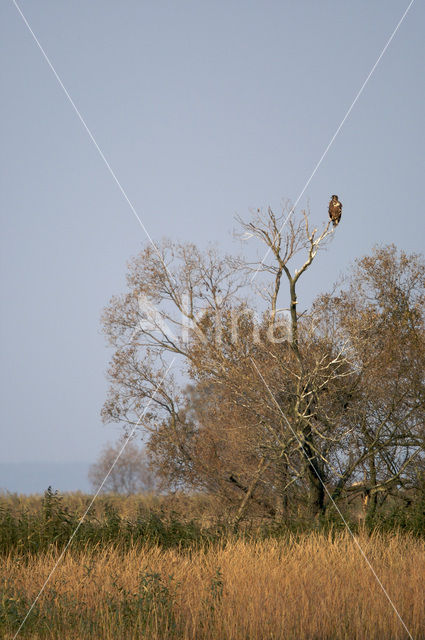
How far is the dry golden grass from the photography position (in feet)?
22.8

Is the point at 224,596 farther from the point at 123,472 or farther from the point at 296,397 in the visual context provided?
the point at 123,472

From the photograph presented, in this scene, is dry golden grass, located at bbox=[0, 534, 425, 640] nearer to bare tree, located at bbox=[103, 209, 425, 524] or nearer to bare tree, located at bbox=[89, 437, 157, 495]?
bare tree, located at bbox=[103, 209, 425, 524]

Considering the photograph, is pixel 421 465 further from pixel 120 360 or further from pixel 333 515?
pixel 120 360

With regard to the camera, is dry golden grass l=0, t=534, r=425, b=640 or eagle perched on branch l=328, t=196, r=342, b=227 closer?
dry golden grass l=0, t=534, r=425, b=640

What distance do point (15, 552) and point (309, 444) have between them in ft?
20.6

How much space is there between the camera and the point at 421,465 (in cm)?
1652

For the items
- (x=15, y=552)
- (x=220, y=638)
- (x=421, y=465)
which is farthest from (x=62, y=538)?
(x=421, y=465)

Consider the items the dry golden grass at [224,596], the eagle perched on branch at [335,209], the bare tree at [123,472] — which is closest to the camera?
the dry golden grass at [224,596]

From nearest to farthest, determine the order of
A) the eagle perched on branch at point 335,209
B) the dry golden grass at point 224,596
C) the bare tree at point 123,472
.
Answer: the dry golden grass at point 224,596 → the eagle perched on branch at point 335,209 → the bare tree at point 123,472

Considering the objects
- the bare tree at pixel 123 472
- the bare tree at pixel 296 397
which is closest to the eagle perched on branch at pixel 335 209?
the bare tree at pixel 296 397

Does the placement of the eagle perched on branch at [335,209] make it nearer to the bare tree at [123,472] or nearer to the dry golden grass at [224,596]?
the dry golden grass at [224,596]

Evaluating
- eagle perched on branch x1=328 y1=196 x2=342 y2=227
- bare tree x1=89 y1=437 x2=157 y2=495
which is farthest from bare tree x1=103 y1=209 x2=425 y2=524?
bare tree x1=89 y1=437 x2=157 y2=495

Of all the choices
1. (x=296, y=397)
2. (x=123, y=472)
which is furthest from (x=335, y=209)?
(x=123, y=472)

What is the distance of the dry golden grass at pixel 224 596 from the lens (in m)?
6.95
